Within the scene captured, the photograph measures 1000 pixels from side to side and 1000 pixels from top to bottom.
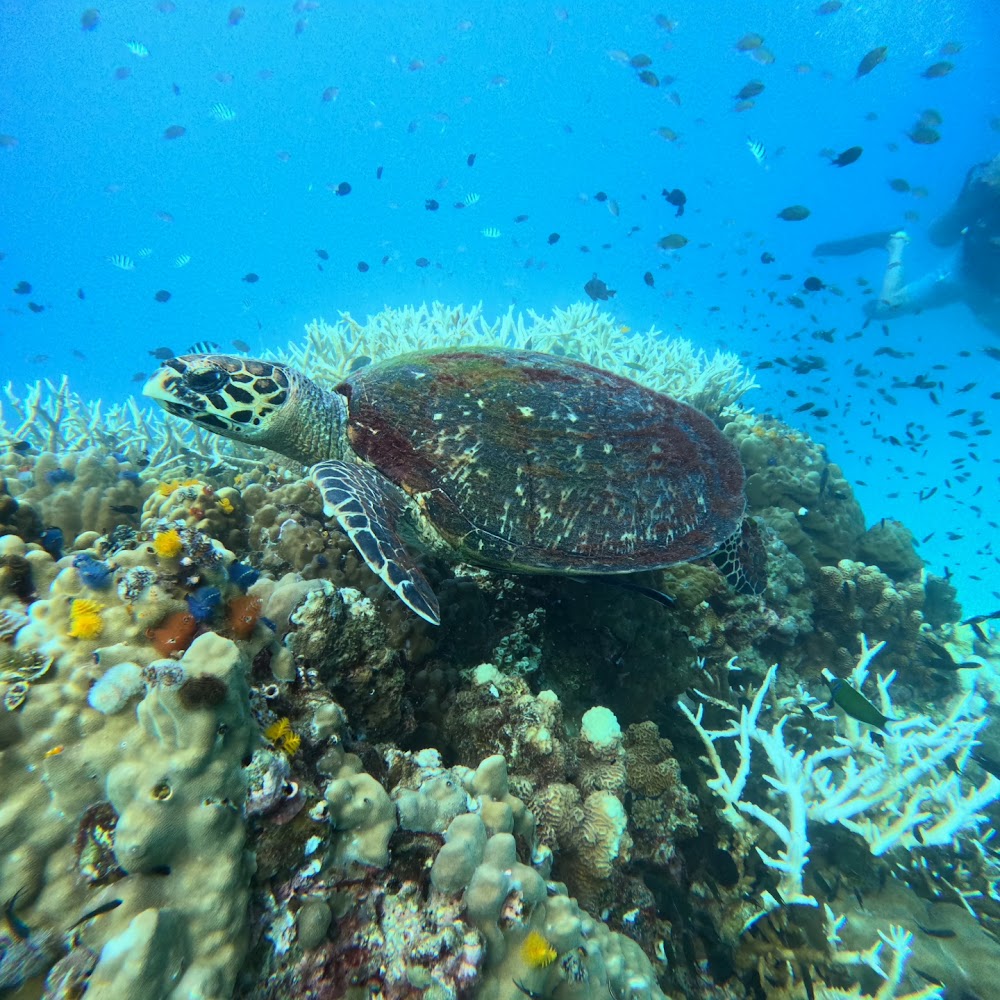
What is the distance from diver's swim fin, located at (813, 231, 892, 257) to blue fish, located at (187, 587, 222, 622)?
4465cm

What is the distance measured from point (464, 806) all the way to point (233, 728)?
913 millimetres

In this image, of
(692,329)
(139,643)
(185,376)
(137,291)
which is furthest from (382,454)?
(137,291)

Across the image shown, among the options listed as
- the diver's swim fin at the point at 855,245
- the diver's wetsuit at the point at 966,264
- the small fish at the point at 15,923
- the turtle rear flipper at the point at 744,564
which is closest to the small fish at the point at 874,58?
the diver's wetsuit at the point at 966,264

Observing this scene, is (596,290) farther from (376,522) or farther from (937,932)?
(937,932)

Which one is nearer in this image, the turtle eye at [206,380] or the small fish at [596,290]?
the turtle eye at [206,380]

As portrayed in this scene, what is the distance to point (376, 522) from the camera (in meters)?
2.85

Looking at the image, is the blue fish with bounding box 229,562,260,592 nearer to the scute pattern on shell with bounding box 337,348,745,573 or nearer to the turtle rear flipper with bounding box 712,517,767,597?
the scute pattern on shell with bounding box 337,348,745,573

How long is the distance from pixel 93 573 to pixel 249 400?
2209 millimetres

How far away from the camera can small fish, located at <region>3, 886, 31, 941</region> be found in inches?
43.4

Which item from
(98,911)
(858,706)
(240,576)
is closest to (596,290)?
(858,706)

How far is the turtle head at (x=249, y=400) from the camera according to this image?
3439 mm

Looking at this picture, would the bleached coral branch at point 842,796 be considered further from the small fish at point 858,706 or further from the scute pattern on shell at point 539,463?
the scute pattern on shell at point 539,463

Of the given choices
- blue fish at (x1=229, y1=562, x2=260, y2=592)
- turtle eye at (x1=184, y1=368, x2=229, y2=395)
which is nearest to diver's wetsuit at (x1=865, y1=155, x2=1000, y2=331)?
turtle eye at (x1=184, y1=368, x2=229, y2=395)

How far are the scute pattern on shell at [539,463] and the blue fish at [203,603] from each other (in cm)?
165
